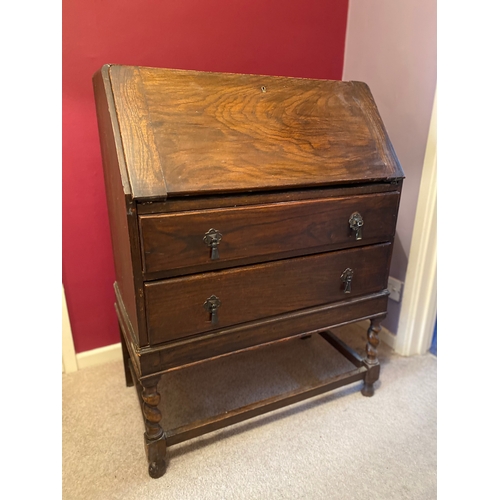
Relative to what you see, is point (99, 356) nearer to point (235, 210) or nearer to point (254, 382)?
point (254, 382)

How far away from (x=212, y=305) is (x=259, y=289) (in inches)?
5.8

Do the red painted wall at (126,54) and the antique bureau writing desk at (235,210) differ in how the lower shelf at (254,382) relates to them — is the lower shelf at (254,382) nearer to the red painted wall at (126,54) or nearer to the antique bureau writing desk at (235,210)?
the antique bureau writing desk at (235,210)

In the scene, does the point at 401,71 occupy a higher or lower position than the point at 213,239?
higher

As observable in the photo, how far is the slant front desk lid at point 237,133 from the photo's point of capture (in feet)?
3.07

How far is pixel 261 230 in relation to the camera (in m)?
1.05

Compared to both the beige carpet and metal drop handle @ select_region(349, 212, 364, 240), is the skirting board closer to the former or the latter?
the beige carpet

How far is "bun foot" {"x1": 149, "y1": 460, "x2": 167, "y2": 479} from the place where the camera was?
118 cm

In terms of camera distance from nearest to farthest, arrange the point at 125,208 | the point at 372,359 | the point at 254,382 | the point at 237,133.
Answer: the point at 125,208
the point at 237,133
the point at 372,359
the point at 254,382

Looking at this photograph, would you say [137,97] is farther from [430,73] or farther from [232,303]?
[430,73]

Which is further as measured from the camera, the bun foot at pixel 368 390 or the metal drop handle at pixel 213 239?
the bun foot at pixel 368 390

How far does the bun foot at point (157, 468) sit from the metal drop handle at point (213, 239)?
2.25ft

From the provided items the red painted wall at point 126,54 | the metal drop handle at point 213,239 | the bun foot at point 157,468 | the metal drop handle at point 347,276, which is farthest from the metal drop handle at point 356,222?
the bun foot at point 157,468

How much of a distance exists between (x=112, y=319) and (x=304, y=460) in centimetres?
94

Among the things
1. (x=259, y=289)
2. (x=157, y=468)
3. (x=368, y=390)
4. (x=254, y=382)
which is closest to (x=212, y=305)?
(x=259, y=289)
